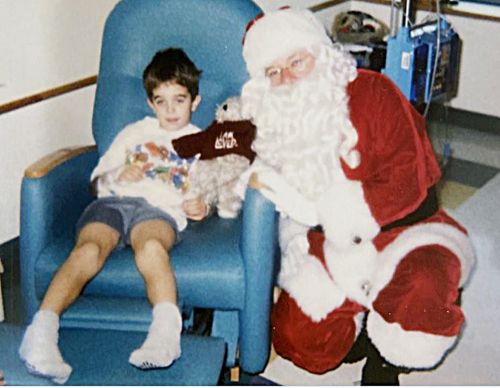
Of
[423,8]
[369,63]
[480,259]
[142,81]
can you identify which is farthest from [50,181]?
[423,8]

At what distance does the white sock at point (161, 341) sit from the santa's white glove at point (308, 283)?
39cm

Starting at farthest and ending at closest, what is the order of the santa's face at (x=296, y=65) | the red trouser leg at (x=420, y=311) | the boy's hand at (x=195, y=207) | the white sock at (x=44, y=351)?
the boy's hand at (x=195, y=207)
the santa's face at (x=296, y=65)
the red trouser leg at (x=420, y=311)
the white sock at (x=44, y=351)

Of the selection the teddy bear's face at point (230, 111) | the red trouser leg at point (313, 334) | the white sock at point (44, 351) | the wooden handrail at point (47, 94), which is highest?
the teddy bear's face at point (230, 111)

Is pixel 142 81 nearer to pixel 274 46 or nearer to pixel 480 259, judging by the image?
pixel 274 46

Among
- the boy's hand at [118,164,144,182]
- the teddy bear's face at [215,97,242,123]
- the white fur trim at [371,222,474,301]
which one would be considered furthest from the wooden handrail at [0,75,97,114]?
the white fur trim at [371,222,474,301]

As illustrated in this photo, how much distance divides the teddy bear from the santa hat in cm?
18

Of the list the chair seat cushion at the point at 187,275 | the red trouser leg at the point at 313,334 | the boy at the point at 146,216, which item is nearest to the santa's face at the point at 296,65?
the boy at the point at 146,216

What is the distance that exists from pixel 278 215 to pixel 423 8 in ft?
7.13

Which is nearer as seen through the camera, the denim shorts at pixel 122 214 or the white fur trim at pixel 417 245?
the white fur trim at pixel 417 245

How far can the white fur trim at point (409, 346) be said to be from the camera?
192 cm

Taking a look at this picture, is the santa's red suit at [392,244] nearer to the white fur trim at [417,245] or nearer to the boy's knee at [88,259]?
Result: the white fur trim at [417,245]

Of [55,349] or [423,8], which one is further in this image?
[423,8]

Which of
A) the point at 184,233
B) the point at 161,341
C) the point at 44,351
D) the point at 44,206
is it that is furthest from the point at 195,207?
the point at 44,351

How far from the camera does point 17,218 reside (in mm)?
2551
